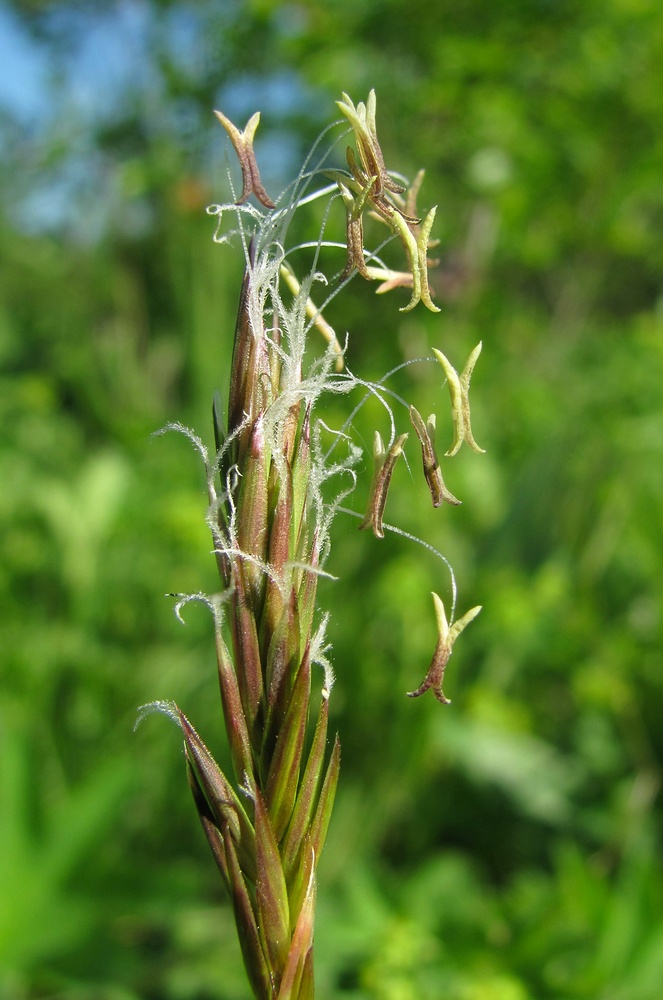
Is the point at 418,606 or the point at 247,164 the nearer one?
the point at 247,164

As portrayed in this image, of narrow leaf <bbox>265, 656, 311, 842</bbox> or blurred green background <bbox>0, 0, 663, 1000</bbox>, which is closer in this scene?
narrow leaf <bbox>265, 656, 311, 842</bbox>

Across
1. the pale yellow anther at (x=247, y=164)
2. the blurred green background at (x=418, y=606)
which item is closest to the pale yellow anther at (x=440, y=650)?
the pale yellow anther at (x=247, y=164)

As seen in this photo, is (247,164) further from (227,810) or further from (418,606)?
(418,606)

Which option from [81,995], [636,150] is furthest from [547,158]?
[81,995]

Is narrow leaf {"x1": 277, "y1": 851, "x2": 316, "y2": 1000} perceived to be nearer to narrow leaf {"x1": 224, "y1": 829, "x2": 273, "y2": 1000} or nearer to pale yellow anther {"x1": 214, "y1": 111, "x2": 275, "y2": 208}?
narrow leaf {"x1": 224, "y1": 829, "x2": 273, "y2": 1000}

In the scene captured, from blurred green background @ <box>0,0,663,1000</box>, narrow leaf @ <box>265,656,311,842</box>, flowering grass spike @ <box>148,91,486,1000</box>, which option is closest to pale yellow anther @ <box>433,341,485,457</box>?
flowering grass spike @ <box>148,91,486,1000</box>

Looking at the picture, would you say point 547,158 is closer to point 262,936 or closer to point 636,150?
point 636,150

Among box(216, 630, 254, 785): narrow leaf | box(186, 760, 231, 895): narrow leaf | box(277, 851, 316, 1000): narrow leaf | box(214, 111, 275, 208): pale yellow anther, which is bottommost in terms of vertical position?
box(277, 851, 316, 1000): narrow leaf

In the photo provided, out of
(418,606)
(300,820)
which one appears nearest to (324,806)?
(300,820)
